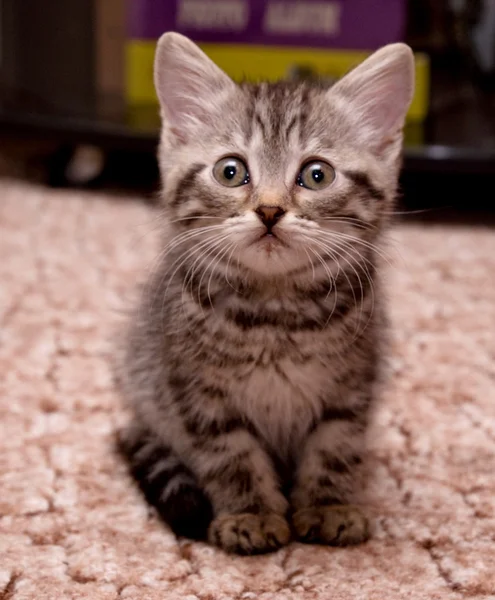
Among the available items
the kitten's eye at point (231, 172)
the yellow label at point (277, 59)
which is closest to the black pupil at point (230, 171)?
the kitten's eye at point (231, 172)

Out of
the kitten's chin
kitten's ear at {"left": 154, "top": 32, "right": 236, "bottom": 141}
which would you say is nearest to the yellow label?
kitten's ear at {"left": 154, "top": 32, "right": 236, "bottom": 141}

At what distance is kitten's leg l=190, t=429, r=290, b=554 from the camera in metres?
1.11

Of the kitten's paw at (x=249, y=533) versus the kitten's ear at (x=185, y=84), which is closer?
the kitten's paw at (x=249, y=533)

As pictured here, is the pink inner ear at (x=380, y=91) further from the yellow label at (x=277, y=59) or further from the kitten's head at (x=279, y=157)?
the yellow label at (x=277, y=59)

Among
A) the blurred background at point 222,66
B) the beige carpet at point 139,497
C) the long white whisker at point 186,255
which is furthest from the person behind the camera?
the blurred background at point 222,66

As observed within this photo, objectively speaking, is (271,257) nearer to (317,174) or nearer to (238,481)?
(317,174)

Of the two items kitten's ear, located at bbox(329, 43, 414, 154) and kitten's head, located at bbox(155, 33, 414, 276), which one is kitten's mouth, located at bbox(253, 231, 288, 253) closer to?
kitten's head, located at bbox(155, 33, 414, 276)

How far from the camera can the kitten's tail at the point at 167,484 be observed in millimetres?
1104

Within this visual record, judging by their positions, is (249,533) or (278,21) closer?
(249,533)

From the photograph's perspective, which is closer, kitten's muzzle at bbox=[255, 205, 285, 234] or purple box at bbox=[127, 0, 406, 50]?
kitten's muzzle at bbox=[255, 205, 285, 234]

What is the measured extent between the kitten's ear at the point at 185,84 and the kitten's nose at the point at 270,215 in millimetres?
238

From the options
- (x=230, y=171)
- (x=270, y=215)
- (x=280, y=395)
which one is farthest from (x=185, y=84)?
(x=280, y=395)

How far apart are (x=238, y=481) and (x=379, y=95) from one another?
0.57 meters

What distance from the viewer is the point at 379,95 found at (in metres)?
1.18
